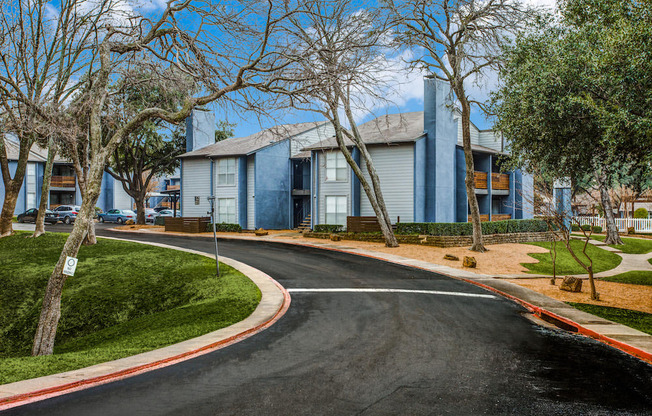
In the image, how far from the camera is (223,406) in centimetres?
608

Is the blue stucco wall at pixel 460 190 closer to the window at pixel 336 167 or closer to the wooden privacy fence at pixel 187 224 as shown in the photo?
the window at pixel 336 167

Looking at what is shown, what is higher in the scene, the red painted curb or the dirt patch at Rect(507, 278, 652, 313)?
the red painted curb

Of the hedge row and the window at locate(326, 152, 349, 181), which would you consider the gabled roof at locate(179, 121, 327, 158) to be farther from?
the hedge row

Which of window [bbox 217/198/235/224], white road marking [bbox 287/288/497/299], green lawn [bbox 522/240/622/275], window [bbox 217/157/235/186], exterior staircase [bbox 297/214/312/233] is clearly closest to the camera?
white road marking [bbox 287/288/497/299]

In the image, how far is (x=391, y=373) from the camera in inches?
293

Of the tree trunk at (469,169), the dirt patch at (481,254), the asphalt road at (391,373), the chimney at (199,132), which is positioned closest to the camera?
the asphalt road at (391,373)

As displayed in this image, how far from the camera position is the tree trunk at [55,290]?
11.8 metres

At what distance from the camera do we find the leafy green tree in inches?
435

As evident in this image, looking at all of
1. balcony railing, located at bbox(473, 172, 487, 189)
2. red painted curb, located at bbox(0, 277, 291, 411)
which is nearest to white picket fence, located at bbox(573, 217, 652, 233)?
balcony railing, located at bbox(473, 172, 487, 189)

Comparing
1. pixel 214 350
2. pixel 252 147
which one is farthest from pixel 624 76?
pixel 252 147

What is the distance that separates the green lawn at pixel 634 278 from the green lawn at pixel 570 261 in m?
1.63

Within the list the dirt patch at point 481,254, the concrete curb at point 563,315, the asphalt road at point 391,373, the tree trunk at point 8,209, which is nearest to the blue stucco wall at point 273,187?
the dirt patch at point 481,254

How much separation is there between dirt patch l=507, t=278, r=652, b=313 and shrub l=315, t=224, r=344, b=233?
1499 centimetres

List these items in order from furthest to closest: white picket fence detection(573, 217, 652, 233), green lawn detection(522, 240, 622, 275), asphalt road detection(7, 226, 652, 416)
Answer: white picket fence detection(573, 217, 652, 233), green lawn detection(522, 240, 622, 275), asphalt road detection(7, 226, 652, 416)
